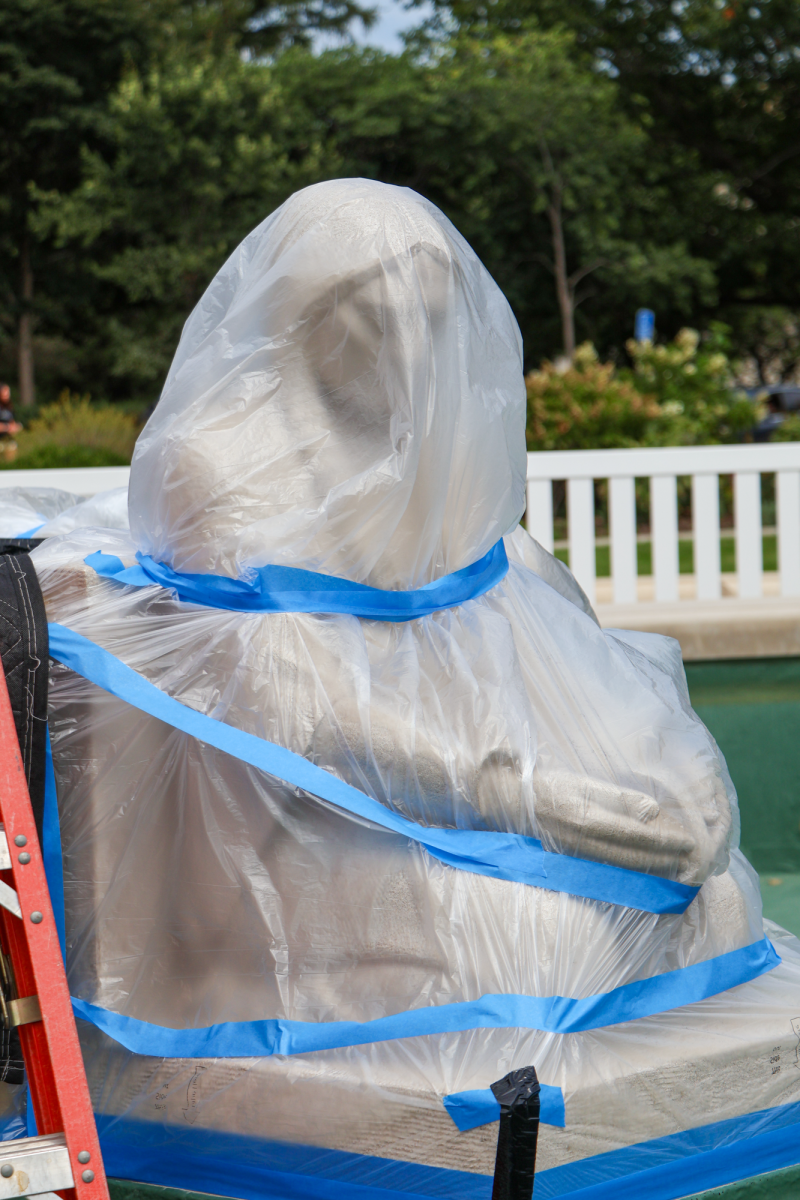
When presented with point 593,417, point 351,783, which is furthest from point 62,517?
point 593,417

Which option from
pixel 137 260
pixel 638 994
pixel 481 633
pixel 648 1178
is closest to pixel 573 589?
pixel 481 633

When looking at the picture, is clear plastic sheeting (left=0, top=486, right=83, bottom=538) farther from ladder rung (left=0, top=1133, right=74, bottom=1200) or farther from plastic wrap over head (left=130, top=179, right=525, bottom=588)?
ladder rung (left=0, top=1133, right=74, bottom=1200)

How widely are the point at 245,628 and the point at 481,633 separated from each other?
1.03 feet

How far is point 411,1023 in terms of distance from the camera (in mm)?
1306

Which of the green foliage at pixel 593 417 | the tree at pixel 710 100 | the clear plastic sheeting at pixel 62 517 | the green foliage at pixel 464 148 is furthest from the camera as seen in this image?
the tree at pixel 710 100

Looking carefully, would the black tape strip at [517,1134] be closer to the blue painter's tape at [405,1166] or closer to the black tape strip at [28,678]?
the blue painter's tape at [405,1166]

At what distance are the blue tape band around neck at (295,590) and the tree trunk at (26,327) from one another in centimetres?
1784

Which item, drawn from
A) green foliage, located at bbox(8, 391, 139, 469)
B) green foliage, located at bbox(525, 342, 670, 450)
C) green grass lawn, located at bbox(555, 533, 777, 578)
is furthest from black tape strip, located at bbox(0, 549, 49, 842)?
green foliage, located at bbox(8, 391, 139, 469)

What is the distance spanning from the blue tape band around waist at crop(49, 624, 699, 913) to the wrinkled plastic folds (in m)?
0.02

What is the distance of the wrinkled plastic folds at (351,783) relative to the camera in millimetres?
1323

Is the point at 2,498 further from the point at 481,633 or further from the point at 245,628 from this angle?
the point at 481,633

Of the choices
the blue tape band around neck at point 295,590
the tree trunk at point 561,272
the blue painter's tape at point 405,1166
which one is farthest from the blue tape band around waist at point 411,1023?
the tree trunk at point 561,272

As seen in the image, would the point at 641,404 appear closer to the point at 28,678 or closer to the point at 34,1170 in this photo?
the point at 28,678

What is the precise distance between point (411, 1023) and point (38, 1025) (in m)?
0.45
